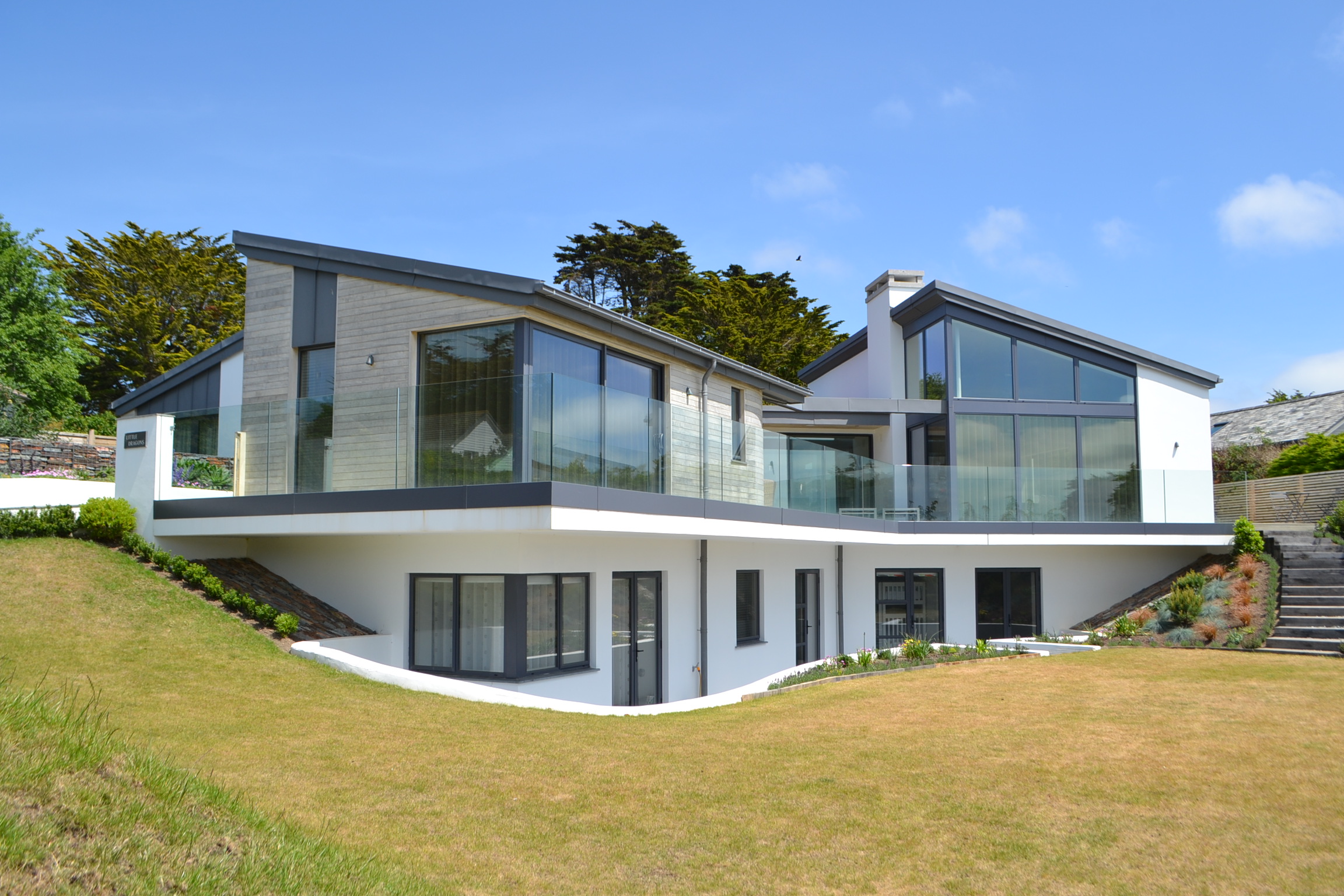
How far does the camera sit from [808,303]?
44.2 metres

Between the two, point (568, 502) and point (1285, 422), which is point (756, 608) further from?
point (1285, 422)

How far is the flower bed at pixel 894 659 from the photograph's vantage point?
54.4 feet

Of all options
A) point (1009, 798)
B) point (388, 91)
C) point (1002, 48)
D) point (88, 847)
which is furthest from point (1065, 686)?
point (388, 91)

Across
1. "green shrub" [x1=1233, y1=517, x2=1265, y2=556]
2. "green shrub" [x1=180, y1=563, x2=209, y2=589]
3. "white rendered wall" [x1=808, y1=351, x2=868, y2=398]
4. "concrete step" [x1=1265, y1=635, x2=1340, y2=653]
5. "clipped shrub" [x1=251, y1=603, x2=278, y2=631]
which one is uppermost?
"white rendered wall" [x1=808, y1=351, x2=868, y2=398]

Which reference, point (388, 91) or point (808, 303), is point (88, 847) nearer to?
point (388, 91)

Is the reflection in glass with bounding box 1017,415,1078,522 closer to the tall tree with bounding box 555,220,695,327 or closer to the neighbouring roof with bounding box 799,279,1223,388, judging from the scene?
the neighbouring roof with bounding box 799,279,1223,388

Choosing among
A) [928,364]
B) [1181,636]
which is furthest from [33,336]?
[1181,636]

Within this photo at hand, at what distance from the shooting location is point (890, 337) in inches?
1099

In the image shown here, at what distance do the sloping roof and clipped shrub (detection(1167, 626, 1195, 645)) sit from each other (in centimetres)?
2167

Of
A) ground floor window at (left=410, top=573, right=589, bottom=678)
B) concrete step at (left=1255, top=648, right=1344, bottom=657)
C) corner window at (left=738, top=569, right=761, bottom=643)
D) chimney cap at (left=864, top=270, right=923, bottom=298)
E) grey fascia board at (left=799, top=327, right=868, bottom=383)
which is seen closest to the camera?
ground floor window at (left=410, top=573, right=589, bottom=678)

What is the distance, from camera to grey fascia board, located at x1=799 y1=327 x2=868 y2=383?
1193 inches

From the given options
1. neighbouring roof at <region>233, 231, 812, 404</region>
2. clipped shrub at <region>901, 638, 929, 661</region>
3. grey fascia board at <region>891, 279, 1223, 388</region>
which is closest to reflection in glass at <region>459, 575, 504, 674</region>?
neighbouring roof at <region>233, 231, 812, 404</region>

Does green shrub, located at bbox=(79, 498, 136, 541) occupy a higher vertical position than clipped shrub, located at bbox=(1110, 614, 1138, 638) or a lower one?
higher

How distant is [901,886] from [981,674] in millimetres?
10426
